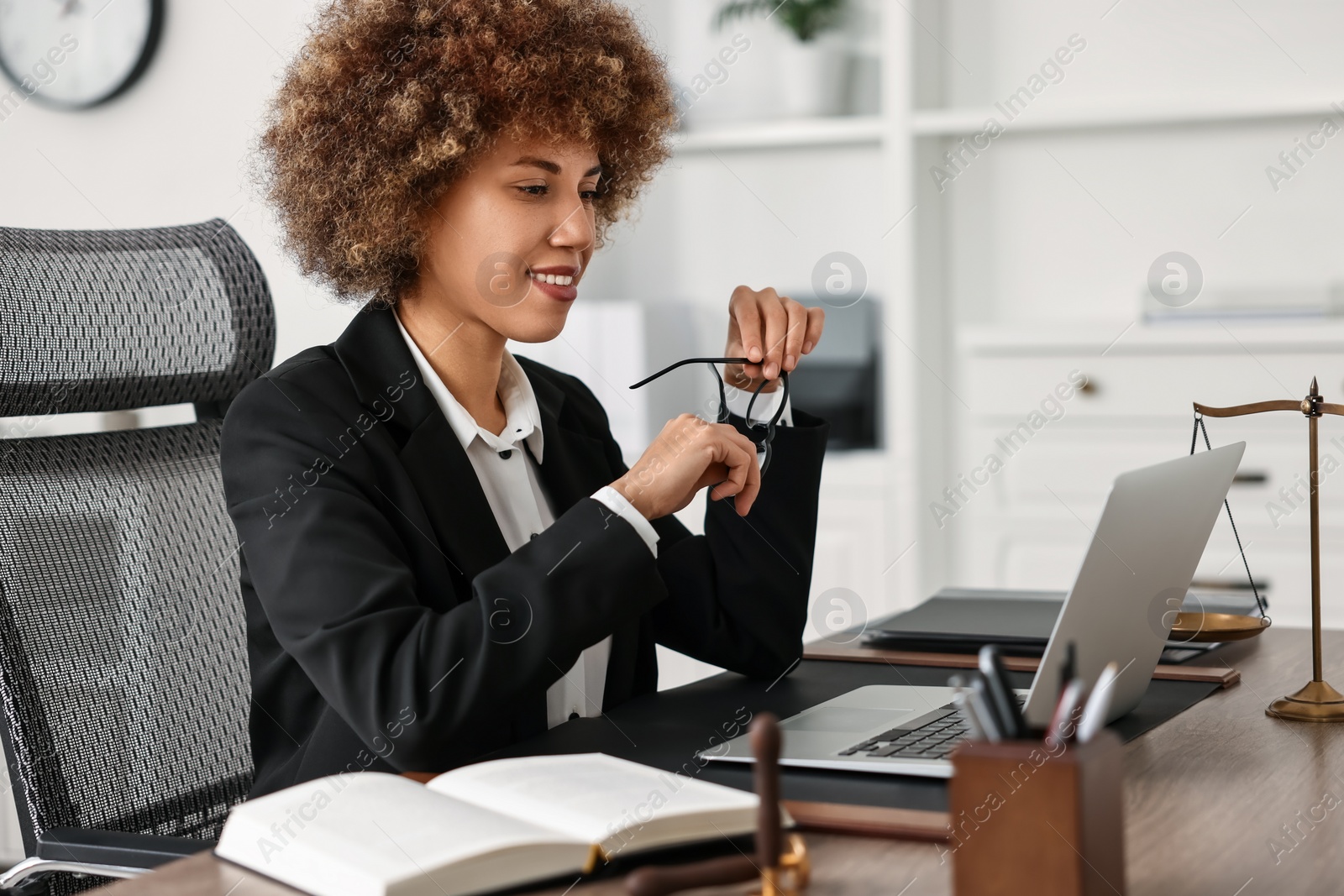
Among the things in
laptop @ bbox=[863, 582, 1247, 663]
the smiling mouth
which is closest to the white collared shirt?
the smiling mouth

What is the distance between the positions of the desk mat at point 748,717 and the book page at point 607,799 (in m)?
0.10

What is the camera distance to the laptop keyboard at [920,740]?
896 mm

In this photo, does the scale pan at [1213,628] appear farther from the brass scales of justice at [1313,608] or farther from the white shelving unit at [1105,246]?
the white shelving unit at [1105,246]

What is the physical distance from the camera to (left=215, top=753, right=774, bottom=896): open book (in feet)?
2.15

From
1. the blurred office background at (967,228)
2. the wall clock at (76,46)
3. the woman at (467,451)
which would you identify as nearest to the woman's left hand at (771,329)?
the woman at (467,451)

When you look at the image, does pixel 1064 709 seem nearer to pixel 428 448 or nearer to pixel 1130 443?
pixel 428 448

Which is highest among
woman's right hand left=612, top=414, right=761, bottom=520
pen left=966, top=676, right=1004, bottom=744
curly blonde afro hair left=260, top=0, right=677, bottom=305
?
curly blonde afro hair left=260, top=0, right=677, bottom=305

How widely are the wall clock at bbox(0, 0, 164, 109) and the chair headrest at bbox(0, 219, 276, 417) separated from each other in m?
1.61

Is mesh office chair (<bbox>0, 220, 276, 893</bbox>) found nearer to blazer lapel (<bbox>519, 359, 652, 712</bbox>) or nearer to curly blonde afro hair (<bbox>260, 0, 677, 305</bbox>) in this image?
curly blonde afro hair (<bbox>260, 0, 677, 305</bbox>)

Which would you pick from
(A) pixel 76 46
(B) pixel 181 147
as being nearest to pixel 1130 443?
(B) pixel 181 147

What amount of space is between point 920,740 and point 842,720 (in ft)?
0.32

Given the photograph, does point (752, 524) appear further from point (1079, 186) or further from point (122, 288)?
point (1079, 186)

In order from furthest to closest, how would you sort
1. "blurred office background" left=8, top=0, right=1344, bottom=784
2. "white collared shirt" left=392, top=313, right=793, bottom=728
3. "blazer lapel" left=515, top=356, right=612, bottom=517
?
"blurred office background" left=8, top=0, right=1344, bottom=784, "blazer lapel" left=515, top=356, right=612, bottom=517, "white collared shirt" left=392, top=313, right=793, bottom=728

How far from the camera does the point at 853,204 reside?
3055mm
